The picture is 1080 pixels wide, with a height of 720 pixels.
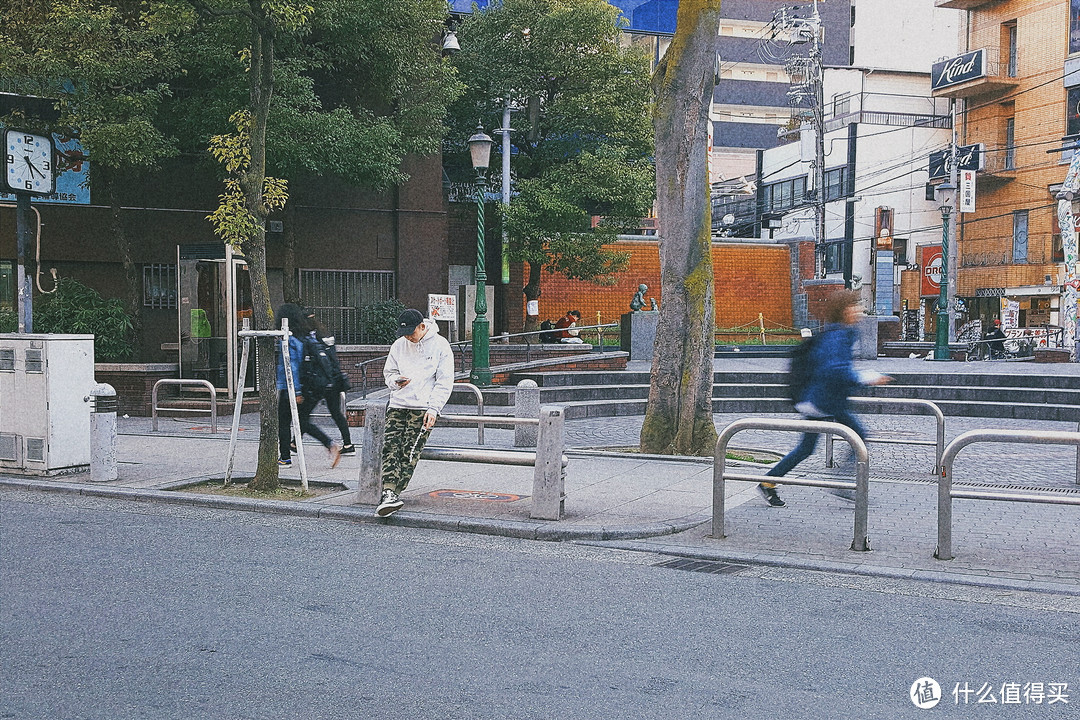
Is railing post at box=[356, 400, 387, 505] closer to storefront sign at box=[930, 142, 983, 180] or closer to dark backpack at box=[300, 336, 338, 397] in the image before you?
dark backpack at box=[300, 336, 338, 397]

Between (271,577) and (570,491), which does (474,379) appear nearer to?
(570,491)

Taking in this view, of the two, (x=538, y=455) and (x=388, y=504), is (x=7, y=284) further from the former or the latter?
(x=538, y=455)

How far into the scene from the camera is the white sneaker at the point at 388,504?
817 cm

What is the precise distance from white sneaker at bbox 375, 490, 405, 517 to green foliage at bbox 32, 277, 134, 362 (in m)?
11.8

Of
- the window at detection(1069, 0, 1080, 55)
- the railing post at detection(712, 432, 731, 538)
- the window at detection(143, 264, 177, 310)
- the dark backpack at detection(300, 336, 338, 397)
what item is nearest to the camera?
the railing post at detection(712, 432, 731, 538)

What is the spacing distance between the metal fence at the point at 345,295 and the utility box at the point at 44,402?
11.2 metres

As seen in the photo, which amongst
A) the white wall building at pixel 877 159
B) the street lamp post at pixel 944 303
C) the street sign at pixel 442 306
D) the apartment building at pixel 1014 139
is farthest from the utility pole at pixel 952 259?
the street sign at pixel 442 306

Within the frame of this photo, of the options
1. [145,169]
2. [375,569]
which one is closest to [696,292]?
[375,569]

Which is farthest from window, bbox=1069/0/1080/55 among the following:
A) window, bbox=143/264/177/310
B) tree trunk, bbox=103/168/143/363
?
tree trunk, bbox=103/168/143/363

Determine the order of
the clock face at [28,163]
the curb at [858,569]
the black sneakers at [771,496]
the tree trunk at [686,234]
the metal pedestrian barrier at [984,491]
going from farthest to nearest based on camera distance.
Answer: the clock face at [28,163] → the tree trunk at [686,234] → the black sneakers at [771,496] → the metal pedestrian barrier at [984,491] → the curb at [858,569]

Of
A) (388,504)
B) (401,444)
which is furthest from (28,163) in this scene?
Answer: (388,504)

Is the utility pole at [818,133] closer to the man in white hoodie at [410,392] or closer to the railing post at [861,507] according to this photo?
the man in white hoodie at [410,392]

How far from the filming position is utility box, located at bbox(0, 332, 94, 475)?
411 inches

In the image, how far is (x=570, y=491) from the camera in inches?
377
